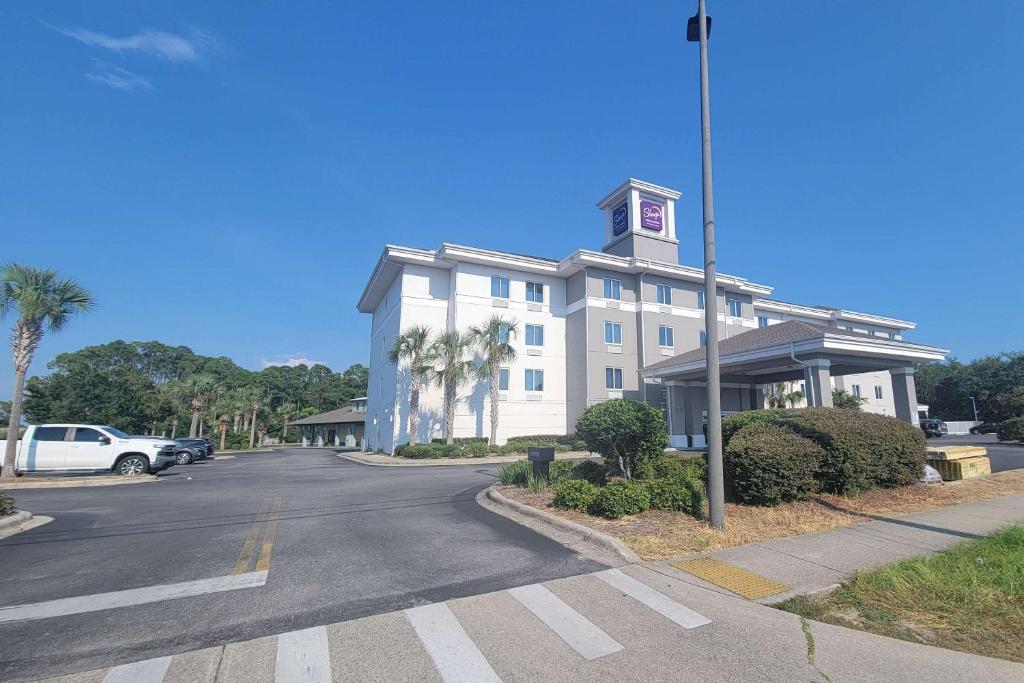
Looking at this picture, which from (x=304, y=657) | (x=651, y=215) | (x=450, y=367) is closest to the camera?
(x=304, y=657)

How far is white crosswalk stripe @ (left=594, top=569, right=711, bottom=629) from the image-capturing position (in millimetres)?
4641

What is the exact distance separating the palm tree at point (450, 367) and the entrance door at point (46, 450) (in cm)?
1665

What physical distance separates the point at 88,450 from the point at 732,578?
68.2 feet

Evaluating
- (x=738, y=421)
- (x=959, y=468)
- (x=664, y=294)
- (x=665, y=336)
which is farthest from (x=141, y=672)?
(x=664, y=294)

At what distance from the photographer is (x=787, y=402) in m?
36.4

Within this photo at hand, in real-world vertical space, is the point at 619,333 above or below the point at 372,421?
above

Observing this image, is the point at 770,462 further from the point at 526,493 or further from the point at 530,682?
the point at 530,682

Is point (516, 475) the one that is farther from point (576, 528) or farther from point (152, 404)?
point (152, 404)

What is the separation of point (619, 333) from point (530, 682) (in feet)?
101

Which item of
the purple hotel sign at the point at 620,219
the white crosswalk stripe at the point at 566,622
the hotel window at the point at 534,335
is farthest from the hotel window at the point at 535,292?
the white crosswalk stripe at the point at 566,622

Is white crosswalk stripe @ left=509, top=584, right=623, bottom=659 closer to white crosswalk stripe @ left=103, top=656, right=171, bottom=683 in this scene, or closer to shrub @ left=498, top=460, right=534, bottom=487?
white crosswalk stripe @ left=103, top=656, right=171, bottom=683

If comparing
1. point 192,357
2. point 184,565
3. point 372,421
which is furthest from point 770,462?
point 192,357

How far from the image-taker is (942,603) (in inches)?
190

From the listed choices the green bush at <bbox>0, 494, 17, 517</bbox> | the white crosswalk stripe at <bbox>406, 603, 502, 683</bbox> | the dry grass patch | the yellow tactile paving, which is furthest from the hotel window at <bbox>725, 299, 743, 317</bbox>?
the green bush at <bbox>0, 494, 17, 517</bbox>
